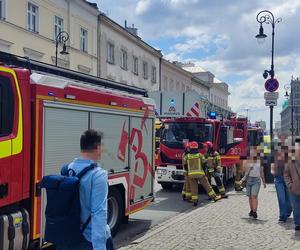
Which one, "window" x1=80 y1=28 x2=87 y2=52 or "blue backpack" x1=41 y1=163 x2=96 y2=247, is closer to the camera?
"blue backpack" x1=41 y1=163 x2=96 y2=247

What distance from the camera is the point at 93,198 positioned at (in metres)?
4.03

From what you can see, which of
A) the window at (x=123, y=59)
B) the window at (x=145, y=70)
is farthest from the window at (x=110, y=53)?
the window at (x=145, y=70)

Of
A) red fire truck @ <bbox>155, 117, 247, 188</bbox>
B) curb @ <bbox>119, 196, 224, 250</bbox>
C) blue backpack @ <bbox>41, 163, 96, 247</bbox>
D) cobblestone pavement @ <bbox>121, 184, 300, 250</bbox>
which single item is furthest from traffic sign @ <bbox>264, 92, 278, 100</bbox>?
blue backpack @ <bbox>41, 163, 96, 247</bbox>

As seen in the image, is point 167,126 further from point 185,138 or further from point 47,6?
point 47,6

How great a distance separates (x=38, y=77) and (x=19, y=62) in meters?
0.37

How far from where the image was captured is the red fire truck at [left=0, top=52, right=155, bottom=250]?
591 centimetres

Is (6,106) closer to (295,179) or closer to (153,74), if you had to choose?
(295,179)

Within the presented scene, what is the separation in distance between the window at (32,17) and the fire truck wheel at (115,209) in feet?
71.4

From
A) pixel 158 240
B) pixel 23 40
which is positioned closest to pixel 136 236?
pixel 158 240

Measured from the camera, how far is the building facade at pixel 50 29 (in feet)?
87.1

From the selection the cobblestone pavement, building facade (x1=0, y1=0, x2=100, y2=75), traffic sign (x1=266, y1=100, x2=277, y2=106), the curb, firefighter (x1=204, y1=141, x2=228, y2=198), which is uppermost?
building facade (x1=0, y1=0, x2=100, y2=75)

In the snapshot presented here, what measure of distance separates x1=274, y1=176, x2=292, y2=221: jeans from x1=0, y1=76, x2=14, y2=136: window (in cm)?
600

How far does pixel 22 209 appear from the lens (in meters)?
6.14

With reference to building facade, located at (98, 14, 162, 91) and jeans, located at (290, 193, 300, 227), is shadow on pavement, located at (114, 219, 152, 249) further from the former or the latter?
building facade, located at (98, 14, 162, 91)
